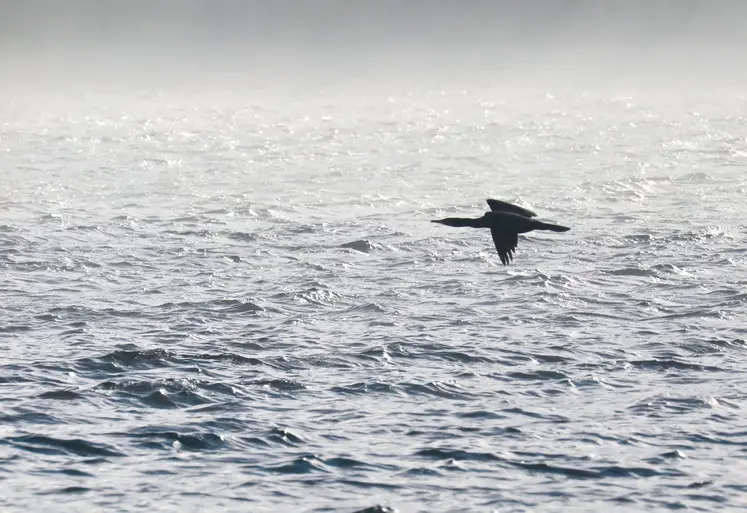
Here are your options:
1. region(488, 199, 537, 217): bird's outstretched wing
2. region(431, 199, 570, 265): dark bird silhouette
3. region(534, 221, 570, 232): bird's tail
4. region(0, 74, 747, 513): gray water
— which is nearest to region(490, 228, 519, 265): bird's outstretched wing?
region(431, 199, 570, 265): dark bird silhouette

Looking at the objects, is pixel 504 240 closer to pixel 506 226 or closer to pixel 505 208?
pixel 506 226

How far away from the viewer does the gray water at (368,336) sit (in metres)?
27.9

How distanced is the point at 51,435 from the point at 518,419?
380 inches

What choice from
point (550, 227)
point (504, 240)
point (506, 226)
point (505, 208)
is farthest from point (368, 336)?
point (550, 227)

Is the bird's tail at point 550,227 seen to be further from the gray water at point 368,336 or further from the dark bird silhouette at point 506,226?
the gray water at point 368,336

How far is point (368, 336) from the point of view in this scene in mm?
38469

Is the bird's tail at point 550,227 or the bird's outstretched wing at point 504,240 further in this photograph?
the bird's outstretched wing at point 504,240

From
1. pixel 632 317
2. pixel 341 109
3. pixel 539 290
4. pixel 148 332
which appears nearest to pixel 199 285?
pixel 148 332

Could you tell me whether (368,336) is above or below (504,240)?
below

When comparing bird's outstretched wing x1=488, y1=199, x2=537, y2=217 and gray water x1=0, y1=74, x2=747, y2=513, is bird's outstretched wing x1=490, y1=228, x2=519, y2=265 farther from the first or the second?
gray water x1=0, y1=74, x2=747, y2=513

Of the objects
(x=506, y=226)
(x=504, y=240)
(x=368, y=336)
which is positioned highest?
(x=506, y=226)

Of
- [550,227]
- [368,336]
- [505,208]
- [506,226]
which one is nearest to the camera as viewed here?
[550,227]

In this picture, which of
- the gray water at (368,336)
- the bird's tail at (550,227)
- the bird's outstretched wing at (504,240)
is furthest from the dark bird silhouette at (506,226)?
the gray water at (368,336)

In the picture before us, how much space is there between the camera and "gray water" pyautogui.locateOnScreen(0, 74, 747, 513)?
91.5 ft
